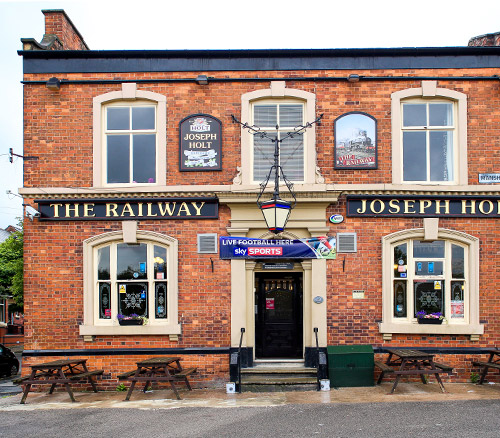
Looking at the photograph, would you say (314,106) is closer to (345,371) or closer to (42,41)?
(345,371)

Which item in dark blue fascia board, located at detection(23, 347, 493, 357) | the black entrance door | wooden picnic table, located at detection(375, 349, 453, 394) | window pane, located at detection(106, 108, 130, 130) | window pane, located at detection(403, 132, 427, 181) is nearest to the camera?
wooden picnic table, located at detection(375, 349, 453, 394)

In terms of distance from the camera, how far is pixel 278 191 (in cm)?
1098

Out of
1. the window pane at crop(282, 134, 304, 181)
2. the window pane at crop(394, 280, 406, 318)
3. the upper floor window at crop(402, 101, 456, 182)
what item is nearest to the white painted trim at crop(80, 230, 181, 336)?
the window pane at crop(282, 134, 304, 181)

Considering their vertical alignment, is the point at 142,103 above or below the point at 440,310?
above

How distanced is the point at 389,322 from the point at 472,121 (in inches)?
187

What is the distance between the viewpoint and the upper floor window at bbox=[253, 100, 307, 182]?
38.8 ft

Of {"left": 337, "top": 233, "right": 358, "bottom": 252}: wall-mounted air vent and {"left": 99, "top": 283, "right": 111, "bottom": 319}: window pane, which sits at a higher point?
{"left": 337, "top": 233, "right": 358, "bottom": 252}: wall-mounted air vent

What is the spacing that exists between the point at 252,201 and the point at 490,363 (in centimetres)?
592

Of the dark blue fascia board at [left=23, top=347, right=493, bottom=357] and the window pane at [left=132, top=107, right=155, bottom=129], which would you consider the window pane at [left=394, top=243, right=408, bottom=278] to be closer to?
the dark blue fascia board at [left=23, top=347, right=493, bottom=357]

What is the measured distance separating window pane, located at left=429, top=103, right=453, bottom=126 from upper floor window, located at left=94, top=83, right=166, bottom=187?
5.96 m

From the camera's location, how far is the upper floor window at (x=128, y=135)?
11.8 meters

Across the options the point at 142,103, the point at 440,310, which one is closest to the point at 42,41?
the point at 142,103

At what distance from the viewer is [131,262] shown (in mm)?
11820

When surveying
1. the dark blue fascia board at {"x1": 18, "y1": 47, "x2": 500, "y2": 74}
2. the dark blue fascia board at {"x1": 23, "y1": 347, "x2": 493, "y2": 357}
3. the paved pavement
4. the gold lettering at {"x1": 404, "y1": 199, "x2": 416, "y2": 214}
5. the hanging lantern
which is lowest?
the paved pavement
